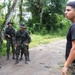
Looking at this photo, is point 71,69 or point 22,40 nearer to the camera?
point 71,69

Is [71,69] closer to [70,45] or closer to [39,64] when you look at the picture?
[70,45]

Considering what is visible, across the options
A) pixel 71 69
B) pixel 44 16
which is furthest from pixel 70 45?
pixel 44 16

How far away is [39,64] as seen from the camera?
36.2 feet

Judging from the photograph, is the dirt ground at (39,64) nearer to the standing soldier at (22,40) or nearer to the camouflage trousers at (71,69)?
the standing soldier at (22,40)

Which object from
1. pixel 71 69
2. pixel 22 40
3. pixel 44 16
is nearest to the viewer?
pixel 71 69

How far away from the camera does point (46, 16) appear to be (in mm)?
23469

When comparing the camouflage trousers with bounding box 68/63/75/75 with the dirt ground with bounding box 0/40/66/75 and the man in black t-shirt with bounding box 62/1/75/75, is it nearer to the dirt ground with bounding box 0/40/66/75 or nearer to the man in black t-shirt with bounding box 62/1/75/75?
the man in black t-shirt with bounding box 62/1/75/75

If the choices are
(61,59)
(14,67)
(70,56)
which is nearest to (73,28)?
(70,56)

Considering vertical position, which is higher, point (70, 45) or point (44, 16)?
point (70, 45)

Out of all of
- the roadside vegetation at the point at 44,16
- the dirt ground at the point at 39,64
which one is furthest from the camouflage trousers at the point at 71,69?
the roadside vegetation at the point at 44,16

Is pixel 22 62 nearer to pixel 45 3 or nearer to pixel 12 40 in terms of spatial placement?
pixel 12 40

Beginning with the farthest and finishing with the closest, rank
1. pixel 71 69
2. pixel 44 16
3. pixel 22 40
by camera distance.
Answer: pixel 44 16 < pixel 22 40 < pixel 71 69

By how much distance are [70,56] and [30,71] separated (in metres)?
6.36

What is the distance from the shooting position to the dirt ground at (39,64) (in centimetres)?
984
